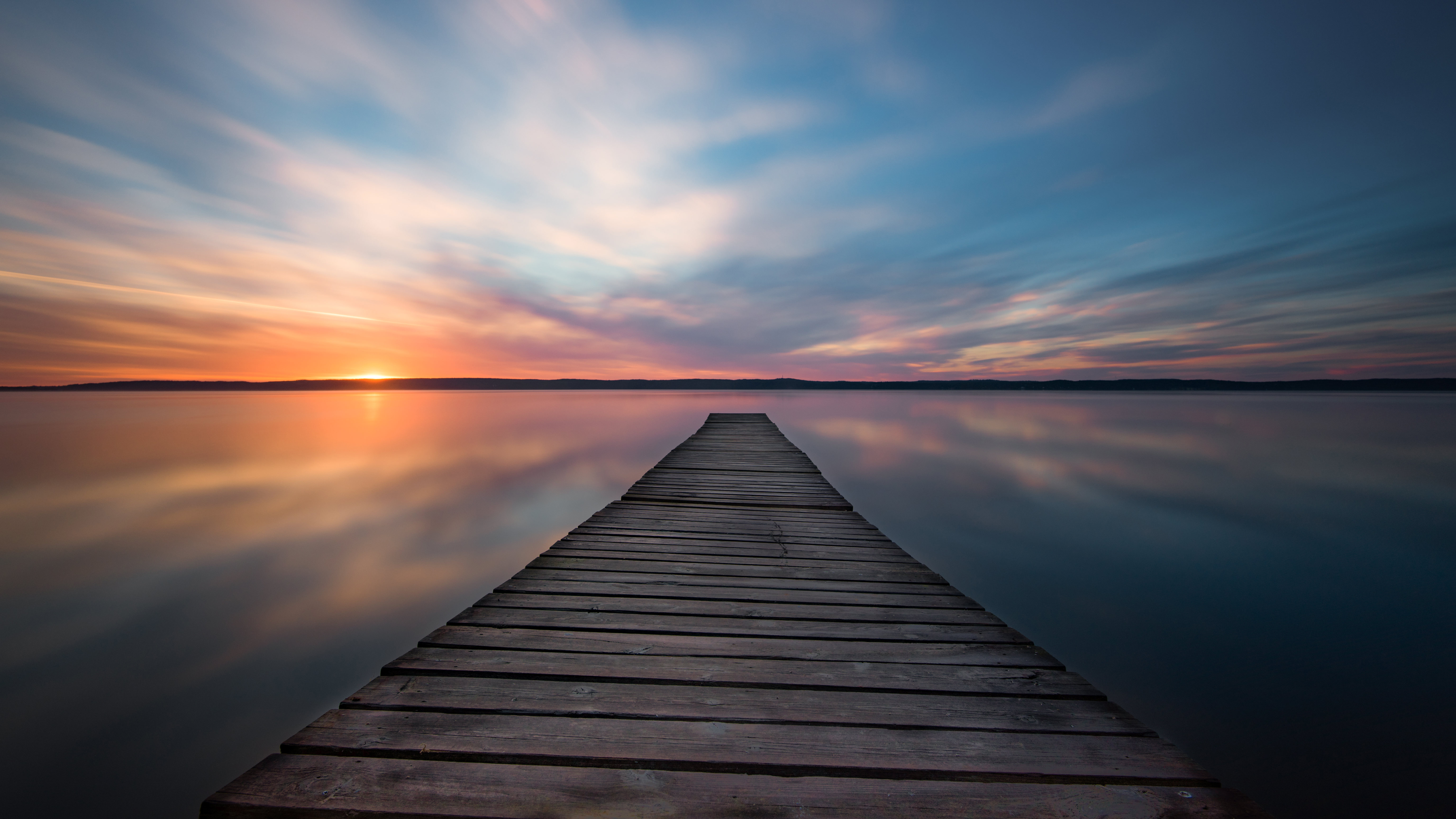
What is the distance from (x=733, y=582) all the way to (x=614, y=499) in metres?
7.80

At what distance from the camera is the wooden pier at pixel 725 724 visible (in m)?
1.69

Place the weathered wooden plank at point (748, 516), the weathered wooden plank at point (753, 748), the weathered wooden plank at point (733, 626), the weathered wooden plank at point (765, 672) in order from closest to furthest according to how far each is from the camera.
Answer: the weathered wooden plank at point (753, 748) < the weathered wooden plank at point (765, 672) < the weathered wooden plank at point (733, 626) < the weathered wooden plank at point (748, 516)

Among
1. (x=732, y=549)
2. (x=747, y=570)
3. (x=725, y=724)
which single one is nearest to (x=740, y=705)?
(x=725, y=724)

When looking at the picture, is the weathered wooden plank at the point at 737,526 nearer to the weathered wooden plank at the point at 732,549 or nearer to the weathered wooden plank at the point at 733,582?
the weathered wooden plank at the point at 732,549

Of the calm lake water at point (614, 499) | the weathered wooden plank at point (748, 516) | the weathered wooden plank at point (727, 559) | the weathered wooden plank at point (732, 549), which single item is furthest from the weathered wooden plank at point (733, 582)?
the calm lake water at point (614, 499)

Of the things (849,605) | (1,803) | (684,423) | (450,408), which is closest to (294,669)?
(1,803)

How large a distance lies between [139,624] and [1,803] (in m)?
2.85

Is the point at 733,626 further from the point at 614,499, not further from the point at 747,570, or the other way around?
the point at 614,499

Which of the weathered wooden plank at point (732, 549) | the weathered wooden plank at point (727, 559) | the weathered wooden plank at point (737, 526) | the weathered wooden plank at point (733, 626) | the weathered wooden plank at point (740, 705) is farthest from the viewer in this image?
the weathered wooden plank at point (737, 526)

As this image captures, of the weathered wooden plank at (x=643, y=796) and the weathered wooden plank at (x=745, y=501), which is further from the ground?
the weathered wooden plank at (x=643, y=796)

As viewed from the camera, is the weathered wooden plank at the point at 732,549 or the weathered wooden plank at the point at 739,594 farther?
the weathered wooden plank at the point at 732,549

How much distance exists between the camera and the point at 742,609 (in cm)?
317

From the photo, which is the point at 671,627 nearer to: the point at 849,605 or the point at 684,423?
the point at 849,605

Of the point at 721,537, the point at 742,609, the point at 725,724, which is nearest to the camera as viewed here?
the point at 725,724
